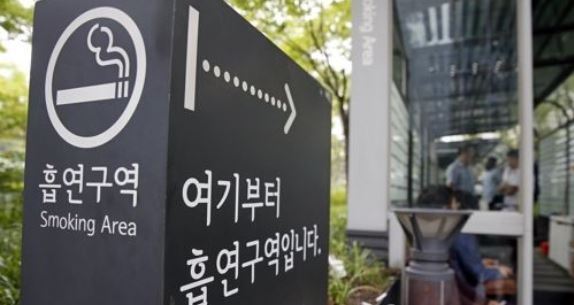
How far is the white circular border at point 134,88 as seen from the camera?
2.84 ft

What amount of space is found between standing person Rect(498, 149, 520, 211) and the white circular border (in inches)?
179

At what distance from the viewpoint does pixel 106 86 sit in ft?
2.96

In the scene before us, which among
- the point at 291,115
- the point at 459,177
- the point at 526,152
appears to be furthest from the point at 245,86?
the point at 459,177

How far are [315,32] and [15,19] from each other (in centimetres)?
478

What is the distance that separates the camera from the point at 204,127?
3.08 ft

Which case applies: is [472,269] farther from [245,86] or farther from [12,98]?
[12,98]

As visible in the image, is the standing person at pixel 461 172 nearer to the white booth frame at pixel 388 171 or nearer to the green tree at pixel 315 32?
the white booth frame at pixel 388 171

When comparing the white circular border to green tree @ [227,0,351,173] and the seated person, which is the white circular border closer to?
the seated person

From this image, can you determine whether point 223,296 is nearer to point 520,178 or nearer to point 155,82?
point 155,82

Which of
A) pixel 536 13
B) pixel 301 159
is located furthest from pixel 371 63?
pixel 301 159

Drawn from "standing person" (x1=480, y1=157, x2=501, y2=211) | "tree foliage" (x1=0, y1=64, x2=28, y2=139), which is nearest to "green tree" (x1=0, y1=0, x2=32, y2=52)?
"tree foliage" (x1=0, y1=64, x2=28, y2=139)

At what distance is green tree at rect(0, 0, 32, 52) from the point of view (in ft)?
13.8

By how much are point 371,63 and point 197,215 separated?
4306 mm

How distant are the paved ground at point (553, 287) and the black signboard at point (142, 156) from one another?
478cm
